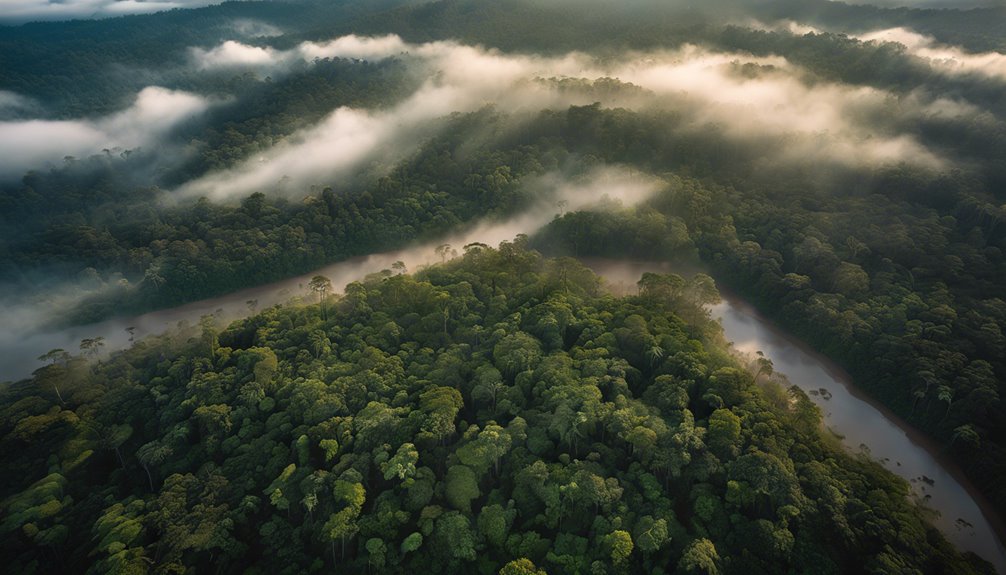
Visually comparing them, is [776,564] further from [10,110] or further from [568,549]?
[10,110]

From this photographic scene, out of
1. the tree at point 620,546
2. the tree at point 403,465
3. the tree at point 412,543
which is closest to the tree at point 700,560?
the tree at point 620,546

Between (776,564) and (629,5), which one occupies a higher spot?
(629,5)

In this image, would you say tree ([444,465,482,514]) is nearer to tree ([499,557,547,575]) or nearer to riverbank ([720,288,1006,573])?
tree ([499,557,547,575])

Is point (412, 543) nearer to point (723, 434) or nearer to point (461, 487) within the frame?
point (461, 487)

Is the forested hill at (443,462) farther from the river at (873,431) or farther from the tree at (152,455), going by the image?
the river at (873,431)

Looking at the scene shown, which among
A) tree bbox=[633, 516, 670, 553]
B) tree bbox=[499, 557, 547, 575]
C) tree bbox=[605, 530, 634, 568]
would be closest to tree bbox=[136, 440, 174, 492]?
tree bbox=[499, 557, 547, 575]

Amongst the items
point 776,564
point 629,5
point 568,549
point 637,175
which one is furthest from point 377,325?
point 629,5

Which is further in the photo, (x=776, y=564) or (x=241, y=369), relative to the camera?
(x=241, y=369)

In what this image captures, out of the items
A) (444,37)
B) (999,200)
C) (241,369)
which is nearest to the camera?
(241,369)
